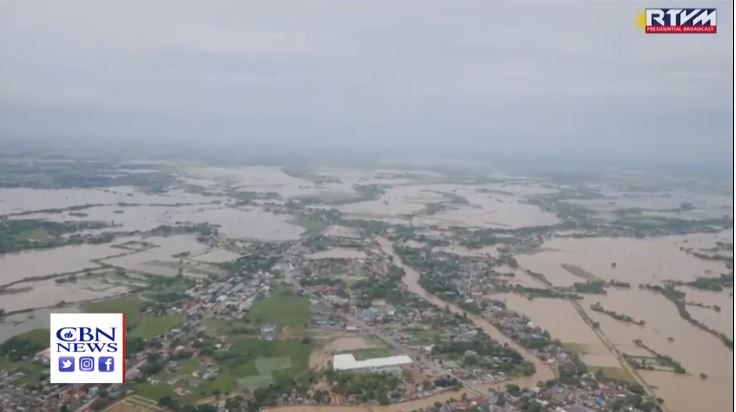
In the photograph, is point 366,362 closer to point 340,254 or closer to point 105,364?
point 105,364

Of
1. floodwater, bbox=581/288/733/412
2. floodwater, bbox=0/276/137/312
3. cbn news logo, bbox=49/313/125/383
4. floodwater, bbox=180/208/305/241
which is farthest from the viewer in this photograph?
floodwater, bbox=180/208/305/241

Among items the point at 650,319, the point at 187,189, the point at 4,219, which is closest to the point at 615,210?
the point at 650,319

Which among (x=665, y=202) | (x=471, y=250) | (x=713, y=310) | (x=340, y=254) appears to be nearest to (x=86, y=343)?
(x=340, y=254)

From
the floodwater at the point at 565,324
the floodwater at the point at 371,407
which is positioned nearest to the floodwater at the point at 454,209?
the floodwater at the point at 565,324

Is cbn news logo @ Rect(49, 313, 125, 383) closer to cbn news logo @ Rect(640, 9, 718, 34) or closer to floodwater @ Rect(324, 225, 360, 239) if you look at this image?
cbn news logo @ Rect(640, 9, 718, 34)

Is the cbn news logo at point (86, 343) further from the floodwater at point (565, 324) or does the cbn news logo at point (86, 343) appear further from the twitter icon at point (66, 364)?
the floodwater at point (565, 324)

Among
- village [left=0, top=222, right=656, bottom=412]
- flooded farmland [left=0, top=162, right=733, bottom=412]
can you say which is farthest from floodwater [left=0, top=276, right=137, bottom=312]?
village [left=0, top=222, right=656, bottom=412]
